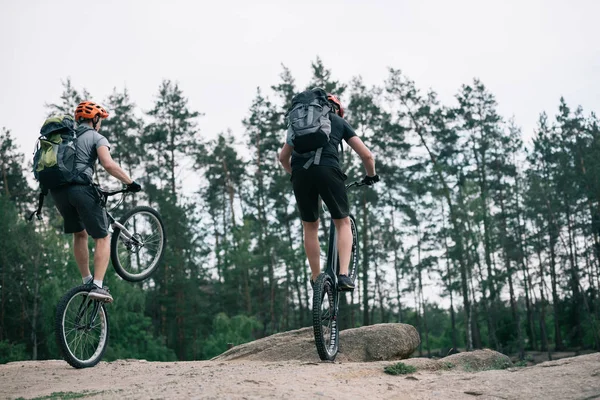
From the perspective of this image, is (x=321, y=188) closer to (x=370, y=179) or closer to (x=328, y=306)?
(x=370, y=179)

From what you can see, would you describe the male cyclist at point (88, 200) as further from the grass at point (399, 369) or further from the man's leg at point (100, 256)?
the grass at point (399, 369)

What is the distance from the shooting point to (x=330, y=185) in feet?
17.8

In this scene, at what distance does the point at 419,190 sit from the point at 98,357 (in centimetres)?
2921

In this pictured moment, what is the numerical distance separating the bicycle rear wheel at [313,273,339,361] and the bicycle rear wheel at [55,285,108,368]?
233 cm

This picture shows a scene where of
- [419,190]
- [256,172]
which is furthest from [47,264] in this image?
[419,190]

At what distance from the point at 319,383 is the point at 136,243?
10.5ft

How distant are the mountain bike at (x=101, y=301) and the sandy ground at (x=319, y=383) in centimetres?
38

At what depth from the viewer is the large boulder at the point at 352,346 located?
7055 millimetres

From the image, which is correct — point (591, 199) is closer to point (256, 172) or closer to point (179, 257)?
point (256, 172)

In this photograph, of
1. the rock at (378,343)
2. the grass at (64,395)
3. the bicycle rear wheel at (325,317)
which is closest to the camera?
the grass at (64,395)

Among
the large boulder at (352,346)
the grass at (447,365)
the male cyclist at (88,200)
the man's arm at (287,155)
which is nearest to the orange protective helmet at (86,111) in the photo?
the male cyclist at (88,200)

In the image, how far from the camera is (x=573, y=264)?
36375 mm

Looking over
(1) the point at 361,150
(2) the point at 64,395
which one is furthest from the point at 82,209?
(1) the point at 361,150

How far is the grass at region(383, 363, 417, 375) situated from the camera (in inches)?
207
